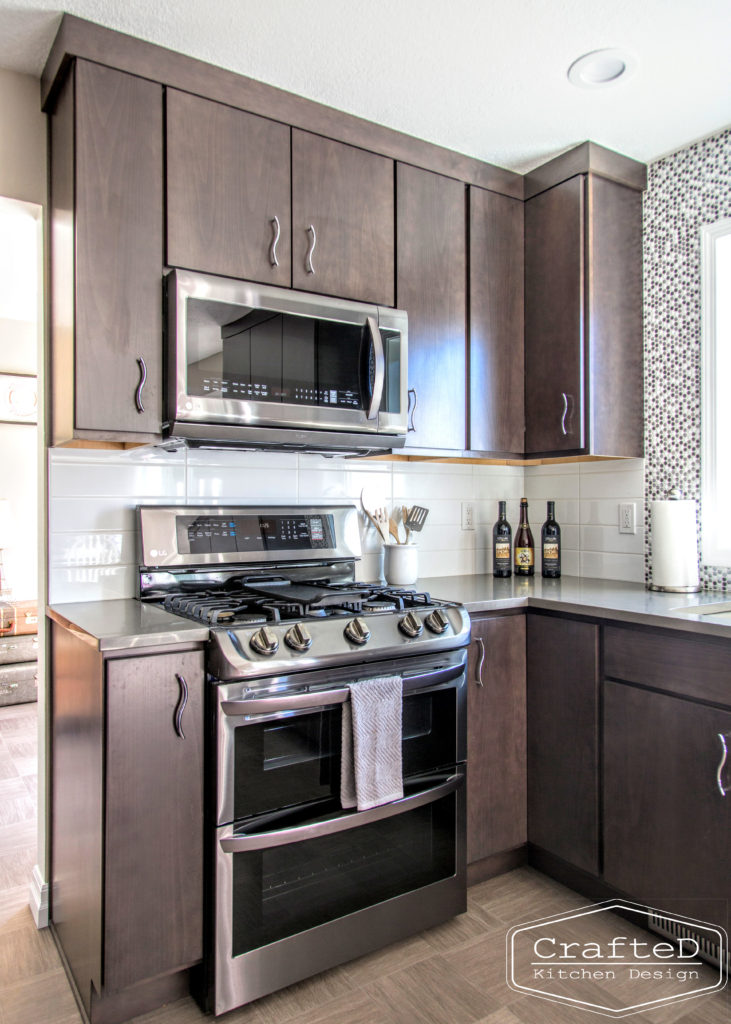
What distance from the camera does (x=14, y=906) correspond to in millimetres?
2127

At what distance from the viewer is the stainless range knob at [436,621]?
1890mm

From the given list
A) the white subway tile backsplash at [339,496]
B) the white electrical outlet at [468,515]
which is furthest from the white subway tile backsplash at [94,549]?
the white electrical outlet at [468,515]

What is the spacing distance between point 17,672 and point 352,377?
3.29 meters

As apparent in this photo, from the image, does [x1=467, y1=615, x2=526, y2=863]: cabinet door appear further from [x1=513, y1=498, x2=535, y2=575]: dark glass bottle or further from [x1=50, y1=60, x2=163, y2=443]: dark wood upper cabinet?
[x1=50, y1=60, x2=163, y2=443]: dark wood upper cabinet

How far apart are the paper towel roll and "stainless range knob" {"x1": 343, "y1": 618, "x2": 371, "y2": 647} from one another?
44.4 inches

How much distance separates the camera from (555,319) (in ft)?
8.21

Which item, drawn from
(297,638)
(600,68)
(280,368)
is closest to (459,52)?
(600,68)

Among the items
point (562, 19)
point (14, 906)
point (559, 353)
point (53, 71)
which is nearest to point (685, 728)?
point (559, 353)

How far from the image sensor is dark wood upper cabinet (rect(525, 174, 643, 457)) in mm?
2408

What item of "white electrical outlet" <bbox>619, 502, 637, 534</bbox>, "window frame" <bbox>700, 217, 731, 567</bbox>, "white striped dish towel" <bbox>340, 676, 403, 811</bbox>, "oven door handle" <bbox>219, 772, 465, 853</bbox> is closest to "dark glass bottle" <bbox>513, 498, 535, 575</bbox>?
"white electrical outlet" <bbox>619, 502, 637, 534</bbox>

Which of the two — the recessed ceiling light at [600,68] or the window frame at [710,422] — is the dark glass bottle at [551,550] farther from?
the recessed ceiling light at [600,68]

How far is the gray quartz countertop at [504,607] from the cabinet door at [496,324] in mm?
505

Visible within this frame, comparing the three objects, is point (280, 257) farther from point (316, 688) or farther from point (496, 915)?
point (496, 915)

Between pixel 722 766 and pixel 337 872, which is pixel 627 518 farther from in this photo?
pixel 337 872
